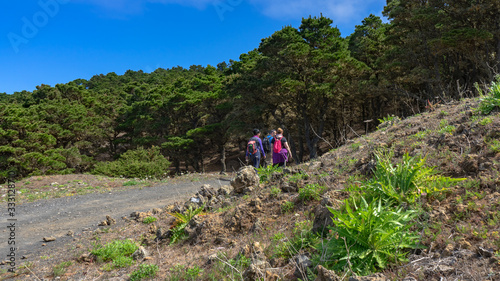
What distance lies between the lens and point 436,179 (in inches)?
129

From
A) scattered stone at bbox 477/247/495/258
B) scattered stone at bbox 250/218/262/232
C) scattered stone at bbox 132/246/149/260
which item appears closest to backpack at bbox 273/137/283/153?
scattered stone at bbox 250/218/262/232

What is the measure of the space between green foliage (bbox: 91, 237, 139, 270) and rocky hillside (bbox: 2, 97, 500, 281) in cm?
2

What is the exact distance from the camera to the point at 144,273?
3.78m

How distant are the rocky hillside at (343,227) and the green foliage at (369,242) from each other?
0.04 ft

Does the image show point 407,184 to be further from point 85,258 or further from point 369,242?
point 85,258

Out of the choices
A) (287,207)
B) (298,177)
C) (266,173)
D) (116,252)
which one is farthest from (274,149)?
(116,252)

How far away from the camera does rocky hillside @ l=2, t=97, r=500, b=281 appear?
250cm

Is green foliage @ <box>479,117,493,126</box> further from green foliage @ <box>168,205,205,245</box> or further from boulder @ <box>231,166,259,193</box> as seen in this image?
green foliage @ <box>168,205,205,245</box>

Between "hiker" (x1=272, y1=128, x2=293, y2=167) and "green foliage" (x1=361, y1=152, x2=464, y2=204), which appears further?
"hiker" (x1=272, y1=128, x2=293, y2=167)

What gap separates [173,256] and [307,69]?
57.2 ft

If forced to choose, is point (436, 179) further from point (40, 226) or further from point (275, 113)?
point (275, 113)

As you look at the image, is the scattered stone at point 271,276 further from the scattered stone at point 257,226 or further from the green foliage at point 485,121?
the green foliage at point 485,121

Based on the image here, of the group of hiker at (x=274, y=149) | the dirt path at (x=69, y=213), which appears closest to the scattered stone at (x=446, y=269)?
the group of hiker at (x=274, y=149)

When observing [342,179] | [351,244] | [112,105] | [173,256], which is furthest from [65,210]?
[112,105]
